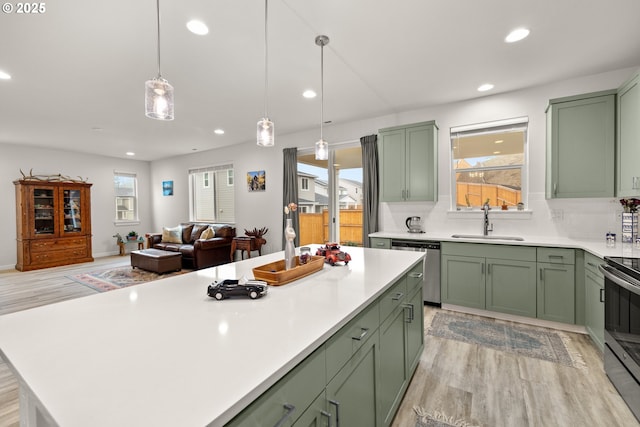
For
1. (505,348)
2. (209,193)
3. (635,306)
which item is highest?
(209,193)

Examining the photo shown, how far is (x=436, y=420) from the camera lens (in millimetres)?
1782

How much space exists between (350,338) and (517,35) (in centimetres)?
283

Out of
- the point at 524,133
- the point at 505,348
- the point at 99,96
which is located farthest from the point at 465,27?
the point at 99,96

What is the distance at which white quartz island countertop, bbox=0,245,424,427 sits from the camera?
0.60 m

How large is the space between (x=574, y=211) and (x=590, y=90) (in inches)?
52.7

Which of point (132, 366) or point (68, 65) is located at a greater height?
point (68, 65)

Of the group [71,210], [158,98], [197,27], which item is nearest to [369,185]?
[197,27]

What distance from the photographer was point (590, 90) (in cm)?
320

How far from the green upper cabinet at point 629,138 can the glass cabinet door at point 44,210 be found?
9506mm

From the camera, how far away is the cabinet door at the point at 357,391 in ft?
3.33

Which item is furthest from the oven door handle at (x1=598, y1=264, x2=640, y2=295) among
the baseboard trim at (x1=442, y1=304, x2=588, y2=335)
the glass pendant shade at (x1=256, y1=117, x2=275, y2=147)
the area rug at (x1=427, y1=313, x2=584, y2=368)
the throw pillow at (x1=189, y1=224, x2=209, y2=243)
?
the throw pillow at (x1=189, y1=224, x2=209, y2=243)

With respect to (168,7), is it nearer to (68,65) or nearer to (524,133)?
(68,65)

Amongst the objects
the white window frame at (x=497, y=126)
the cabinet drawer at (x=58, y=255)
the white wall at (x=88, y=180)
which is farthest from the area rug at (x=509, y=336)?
the white wall at (x=88, y=180)

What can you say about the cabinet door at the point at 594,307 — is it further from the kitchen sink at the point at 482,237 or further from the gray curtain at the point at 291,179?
the gray curtain at the point at 291,179
